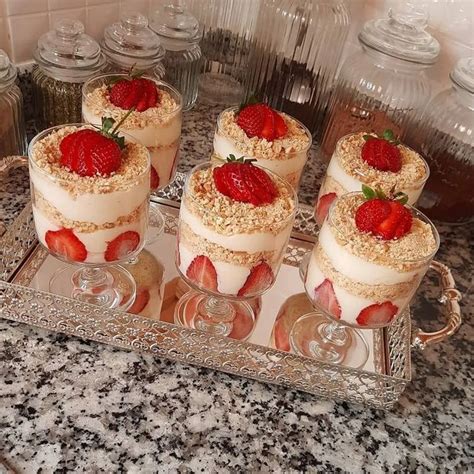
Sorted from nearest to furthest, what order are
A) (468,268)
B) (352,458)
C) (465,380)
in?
(352,458)
(465,380)
(468,268)

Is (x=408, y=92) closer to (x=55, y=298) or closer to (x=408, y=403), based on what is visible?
(x=408, y=403)

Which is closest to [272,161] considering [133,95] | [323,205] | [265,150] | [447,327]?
[265,150]

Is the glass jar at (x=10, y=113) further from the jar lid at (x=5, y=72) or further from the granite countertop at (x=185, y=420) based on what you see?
the granite countertop at (x=185, y=420)

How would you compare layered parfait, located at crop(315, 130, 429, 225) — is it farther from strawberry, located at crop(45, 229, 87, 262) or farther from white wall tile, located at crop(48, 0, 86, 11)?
white wall tile, located at crop(48, 0, 86, 11)

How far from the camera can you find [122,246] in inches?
31.4

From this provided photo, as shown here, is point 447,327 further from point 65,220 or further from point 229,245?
point 65,220

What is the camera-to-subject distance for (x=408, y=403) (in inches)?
32.3

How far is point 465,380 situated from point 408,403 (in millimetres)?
118

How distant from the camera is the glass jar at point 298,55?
1.23 m

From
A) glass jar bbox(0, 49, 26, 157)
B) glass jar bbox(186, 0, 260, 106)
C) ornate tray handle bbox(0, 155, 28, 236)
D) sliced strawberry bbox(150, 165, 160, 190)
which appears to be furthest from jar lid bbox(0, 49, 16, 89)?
glass jar bbox(186, 0, 260, 106)

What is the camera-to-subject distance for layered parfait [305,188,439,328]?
2.41 feet

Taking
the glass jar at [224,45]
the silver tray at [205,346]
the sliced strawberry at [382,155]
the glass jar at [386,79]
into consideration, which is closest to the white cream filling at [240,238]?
the silver tray at [205,346]

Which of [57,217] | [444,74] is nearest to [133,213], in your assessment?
[57,217]

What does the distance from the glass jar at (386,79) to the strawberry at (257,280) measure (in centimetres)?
55
